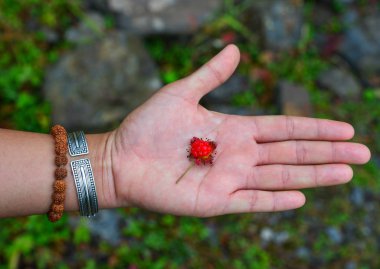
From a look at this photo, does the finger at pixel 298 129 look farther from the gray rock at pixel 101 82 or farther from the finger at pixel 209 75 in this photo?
the gray rock at pixel 101 82

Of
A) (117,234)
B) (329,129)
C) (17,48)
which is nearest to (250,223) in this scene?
(117,234)

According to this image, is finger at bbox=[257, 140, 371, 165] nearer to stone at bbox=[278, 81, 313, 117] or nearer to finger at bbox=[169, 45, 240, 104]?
finger at bbox=[169, 45, 240, 104]

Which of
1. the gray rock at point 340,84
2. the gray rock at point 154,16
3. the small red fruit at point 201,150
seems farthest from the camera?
the gray rock at point 340,84

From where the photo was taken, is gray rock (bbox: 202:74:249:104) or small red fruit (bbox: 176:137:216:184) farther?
gray rock (bbox: 202:74:249:104)

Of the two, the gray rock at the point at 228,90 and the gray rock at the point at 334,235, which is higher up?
the gray rock at the point at 228,90

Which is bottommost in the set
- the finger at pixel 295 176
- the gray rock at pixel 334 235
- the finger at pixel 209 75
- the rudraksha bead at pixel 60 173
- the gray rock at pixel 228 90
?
the gray rock at pixel 334 235

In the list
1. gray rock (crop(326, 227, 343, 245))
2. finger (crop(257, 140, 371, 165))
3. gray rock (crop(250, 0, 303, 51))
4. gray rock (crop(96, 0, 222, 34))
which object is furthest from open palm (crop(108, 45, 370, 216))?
gray rock (crop(250, 0, 303, 51))

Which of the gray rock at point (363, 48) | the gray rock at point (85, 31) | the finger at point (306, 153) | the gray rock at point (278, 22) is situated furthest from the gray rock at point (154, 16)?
the finger at point (306, 153)
